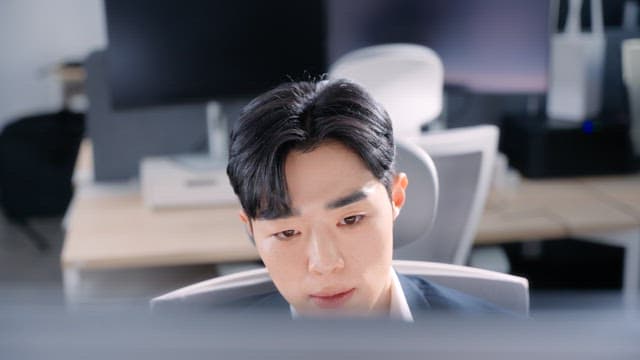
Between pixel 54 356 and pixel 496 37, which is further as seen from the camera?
pixel 496 37

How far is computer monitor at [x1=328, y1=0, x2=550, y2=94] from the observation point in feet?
7.59

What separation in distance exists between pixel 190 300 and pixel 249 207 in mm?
172

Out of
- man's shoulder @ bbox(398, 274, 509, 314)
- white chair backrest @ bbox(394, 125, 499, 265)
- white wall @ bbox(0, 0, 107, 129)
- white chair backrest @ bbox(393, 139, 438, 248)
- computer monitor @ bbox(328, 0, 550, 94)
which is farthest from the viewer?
white wall @ bbox(0, 0, 107, 129)

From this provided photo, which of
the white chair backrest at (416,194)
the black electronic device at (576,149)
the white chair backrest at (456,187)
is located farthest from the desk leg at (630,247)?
the white chair backrest at (416,194)

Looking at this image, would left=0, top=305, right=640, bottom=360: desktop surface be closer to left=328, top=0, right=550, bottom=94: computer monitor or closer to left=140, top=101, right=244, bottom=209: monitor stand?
left=140, top=101, right=244, bottom=209: monitor stand

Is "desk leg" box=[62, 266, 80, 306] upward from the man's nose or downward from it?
downward

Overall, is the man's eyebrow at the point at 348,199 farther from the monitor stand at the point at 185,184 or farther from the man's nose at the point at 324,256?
the monitor stand at the point at 185,184

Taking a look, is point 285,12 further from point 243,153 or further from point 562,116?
point 243,153

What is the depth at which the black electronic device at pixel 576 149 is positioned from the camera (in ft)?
8.01

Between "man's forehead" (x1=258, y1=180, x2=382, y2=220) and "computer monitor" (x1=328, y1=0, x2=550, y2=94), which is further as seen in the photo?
"computer monitor" (x1=328, y1=0, x2=550, y2=94)

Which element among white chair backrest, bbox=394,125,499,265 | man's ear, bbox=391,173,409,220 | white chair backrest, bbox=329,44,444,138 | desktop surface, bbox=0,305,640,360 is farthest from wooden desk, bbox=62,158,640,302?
desktop surface, bbox=0,305,640,360

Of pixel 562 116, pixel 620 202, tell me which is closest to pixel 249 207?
pixel 620 202

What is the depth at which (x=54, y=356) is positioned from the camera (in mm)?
311

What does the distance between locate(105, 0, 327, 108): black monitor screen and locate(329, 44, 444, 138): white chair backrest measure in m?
0.53
